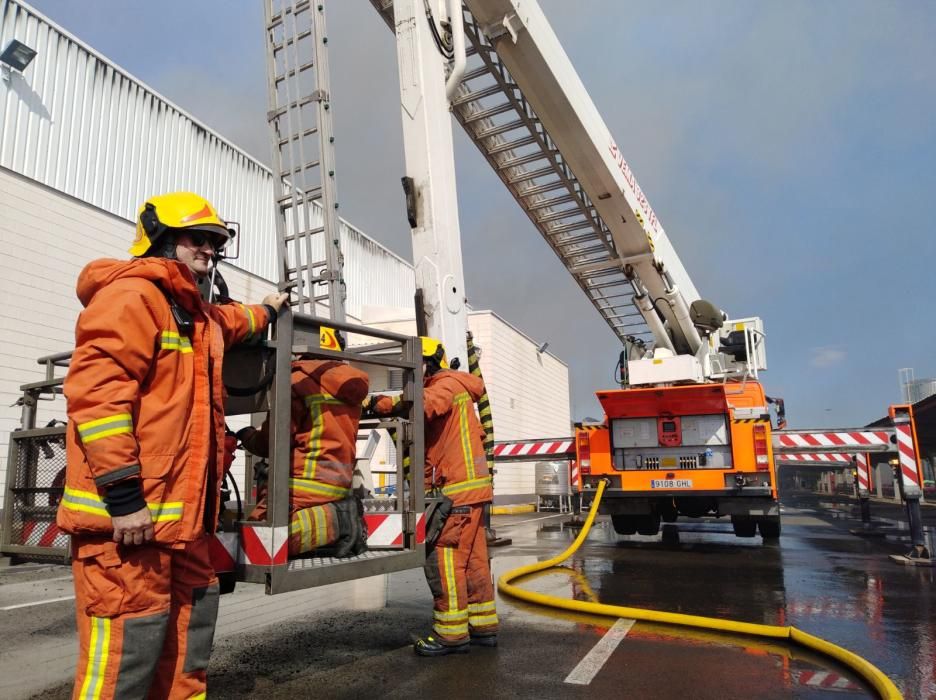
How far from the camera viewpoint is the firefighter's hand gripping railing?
102 inches

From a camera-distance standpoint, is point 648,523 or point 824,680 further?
point 648,523

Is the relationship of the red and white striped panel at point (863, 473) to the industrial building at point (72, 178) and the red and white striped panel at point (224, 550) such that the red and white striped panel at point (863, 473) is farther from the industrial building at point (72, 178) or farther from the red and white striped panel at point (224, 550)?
the red and white striped panel at point (224, 550)

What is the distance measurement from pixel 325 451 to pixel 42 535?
1475 mm

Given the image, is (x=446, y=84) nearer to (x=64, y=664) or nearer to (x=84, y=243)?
(x=64, y=664)

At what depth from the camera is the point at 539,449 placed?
11.4 m

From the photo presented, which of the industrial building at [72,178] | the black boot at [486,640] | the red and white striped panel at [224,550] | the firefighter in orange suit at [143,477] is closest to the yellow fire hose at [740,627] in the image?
the black boot at [486,640]

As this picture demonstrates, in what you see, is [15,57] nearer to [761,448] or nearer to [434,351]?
[434,351]

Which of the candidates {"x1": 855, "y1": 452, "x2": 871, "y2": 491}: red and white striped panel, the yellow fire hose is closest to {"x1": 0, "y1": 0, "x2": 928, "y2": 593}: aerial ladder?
the yellow fire hose

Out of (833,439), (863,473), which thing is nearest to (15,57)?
(833,439)

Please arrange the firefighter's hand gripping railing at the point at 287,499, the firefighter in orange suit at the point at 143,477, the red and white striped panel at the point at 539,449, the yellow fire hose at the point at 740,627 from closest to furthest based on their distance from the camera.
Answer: the firefighter in orange suit at the point at 143,477, the firefighter's hand gripping railing at the point at 287,499, the yellow fire hose at the point at 740,627, the red and white striped panel at the point at 539,449

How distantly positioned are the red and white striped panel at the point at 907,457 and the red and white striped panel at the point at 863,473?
5.07 meters

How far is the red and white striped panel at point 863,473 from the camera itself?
12.7 metres

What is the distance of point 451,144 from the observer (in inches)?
197

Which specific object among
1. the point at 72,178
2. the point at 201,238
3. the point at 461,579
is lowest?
the point at 461,579
